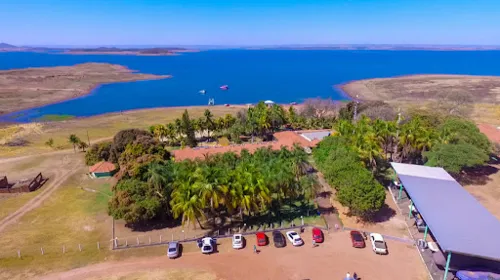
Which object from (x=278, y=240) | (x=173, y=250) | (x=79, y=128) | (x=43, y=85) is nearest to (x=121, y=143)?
(x=173, y=250)

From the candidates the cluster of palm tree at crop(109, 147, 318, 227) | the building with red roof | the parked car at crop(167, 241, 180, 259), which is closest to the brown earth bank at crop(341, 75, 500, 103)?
the cluster of palm tree at crop(109, 147, 318, 227)

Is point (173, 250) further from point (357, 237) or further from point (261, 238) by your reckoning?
point (357, 237)

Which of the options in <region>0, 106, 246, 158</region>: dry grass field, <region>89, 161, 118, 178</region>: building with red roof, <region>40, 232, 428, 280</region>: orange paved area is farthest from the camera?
<region>0, 106, 246, 158</region>: dry grass field

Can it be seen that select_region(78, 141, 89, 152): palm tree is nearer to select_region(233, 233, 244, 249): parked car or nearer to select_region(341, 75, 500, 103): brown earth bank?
select_region(233, 233, 244, 249): parked car

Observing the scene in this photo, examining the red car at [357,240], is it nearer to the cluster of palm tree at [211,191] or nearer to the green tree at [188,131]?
the cluster of palm tree at [211,191]

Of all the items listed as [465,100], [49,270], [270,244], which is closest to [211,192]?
[270,244]

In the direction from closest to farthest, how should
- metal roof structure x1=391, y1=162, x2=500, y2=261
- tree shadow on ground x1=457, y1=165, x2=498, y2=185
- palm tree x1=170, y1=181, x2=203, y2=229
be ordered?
metal roof structure x1=391, y1=162, x2=500, y2=261 < palm tree x1=170, y1=181, x2=203, y2=229 < tree shadow on ground x1=457, y1=165, x2=498, y2=185
